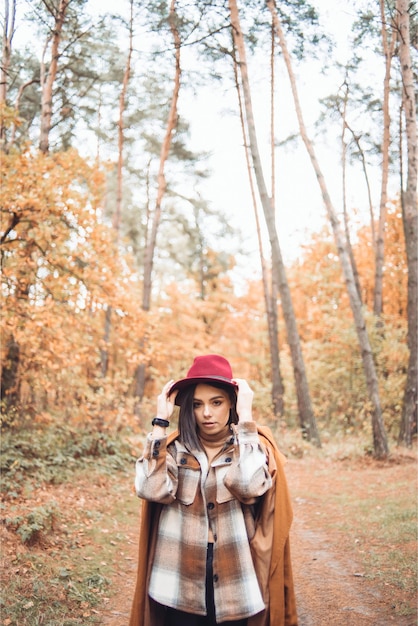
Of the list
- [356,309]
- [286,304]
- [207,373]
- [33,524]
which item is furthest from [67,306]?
[286,304]

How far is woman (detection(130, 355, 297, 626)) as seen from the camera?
2342mm

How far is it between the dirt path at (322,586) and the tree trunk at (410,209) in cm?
422

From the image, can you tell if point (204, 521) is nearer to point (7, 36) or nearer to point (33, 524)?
point (33, 524)

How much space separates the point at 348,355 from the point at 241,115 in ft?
26.3

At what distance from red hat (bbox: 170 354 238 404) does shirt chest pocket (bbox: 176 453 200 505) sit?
346 millimetres

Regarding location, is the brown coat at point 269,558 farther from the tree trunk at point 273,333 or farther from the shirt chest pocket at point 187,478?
the tree trunk at point 273,333

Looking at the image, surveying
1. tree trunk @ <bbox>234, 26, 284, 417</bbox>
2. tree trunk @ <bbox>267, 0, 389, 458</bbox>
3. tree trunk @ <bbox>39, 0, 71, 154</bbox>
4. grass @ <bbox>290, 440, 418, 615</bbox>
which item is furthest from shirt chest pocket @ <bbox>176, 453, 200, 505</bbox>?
tree trunk @ <bbox>234, 26, 284, 417</bbox>

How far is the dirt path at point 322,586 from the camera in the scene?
402 cm

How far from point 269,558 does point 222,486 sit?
1.23 feet

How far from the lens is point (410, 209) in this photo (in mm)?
8648

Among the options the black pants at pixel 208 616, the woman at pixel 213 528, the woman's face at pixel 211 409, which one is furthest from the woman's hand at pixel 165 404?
the black pants at pixel 208 616

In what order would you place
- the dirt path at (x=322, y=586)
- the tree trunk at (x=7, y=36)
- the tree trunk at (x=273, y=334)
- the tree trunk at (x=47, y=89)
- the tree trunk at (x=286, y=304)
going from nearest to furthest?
the dirt path at (x=322, y=586) → the tree trunk at (x=7, y=36) → the tree trunk at (x=47, y=89) → the tree trunk at (x=286, y=304) → the tree trunk at (x=273, y=334)

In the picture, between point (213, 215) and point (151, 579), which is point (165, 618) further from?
point (213, 215)

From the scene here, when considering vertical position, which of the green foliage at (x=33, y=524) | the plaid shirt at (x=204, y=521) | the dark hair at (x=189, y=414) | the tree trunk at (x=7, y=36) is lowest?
the green foliage at (x=33, y=524)
